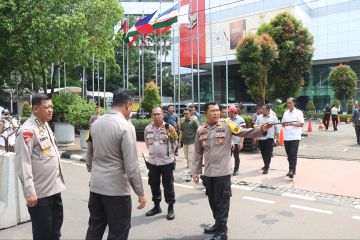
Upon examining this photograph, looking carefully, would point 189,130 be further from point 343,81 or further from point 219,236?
point 343,81

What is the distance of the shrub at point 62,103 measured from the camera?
1561 centimetres

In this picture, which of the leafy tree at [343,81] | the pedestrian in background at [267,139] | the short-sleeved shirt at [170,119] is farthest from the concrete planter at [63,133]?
the leafy tree at [343,81]

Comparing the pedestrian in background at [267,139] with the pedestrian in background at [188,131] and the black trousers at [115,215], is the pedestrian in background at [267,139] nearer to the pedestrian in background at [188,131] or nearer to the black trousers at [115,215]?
the pedestrian in background at [188,131]

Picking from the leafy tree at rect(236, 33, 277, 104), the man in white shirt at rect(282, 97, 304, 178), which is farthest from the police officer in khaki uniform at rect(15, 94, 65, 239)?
the leafy tree at rect(236, 33, 277, 104)

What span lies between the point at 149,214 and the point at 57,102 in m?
11.2

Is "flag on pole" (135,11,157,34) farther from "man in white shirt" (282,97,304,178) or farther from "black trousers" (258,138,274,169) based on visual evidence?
"man in white shirt" (282,97,304,178)

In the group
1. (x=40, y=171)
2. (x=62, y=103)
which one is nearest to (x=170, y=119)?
(x=62, y=103)

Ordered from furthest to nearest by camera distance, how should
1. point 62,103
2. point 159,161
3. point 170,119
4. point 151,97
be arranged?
point 151,97 < point 62,103 < point 170,119 < point 159,161

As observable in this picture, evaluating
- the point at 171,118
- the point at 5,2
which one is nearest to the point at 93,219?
the point at 171,118

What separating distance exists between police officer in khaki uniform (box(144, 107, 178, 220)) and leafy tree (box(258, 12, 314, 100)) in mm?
14036

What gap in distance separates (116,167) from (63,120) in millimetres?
13056

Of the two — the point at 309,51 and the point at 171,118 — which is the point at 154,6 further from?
the point at 171,118

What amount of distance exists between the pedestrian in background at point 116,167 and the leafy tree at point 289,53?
1628 centimetres

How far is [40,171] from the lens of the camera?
3.79m
